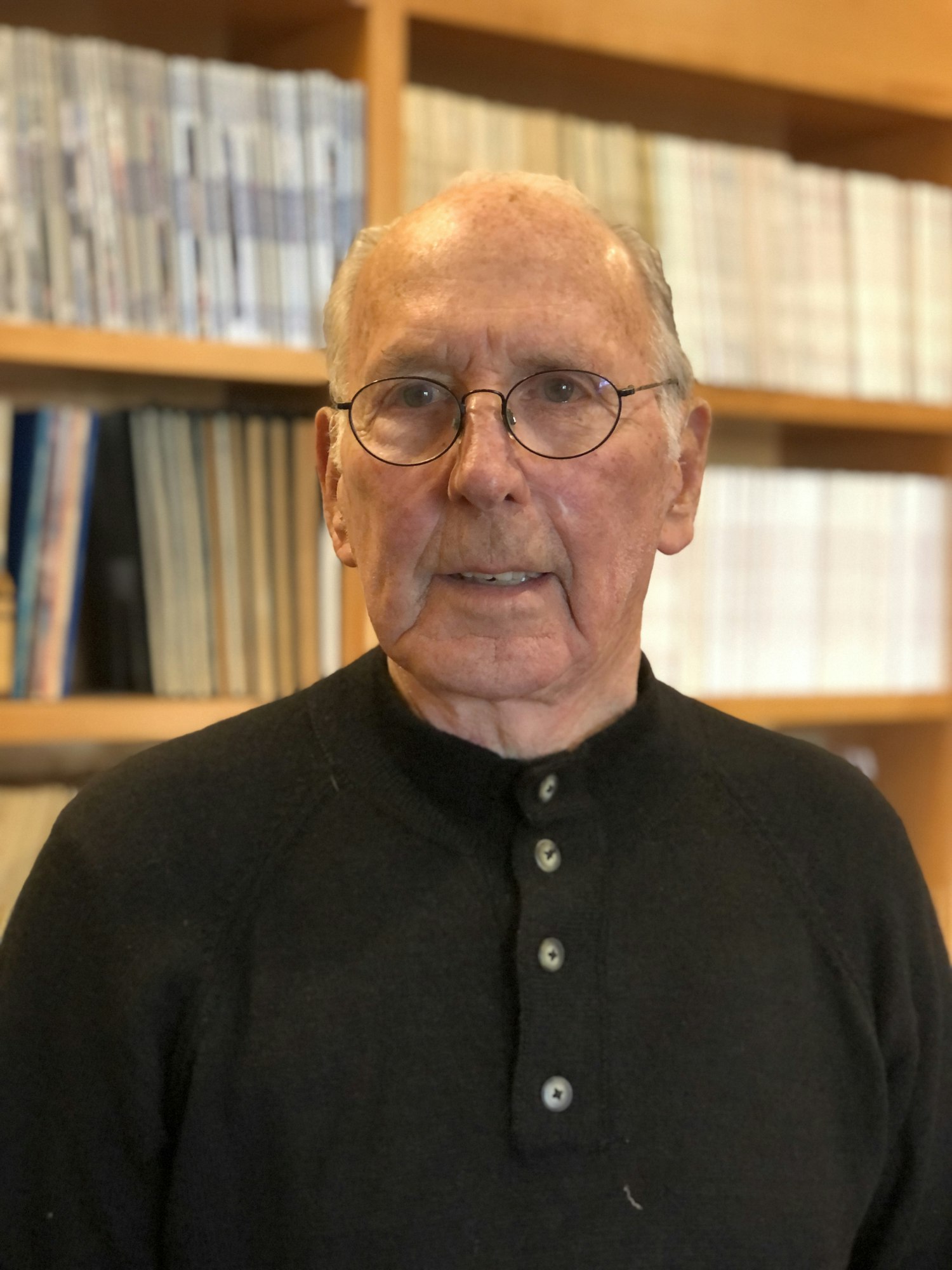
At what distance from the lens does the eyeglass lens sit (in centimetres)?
89

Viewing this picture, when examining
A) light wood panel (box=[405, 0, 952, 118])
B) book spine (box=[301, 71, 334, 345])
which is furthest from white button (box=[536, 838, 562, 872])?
light wood panel (box=[405, 0, 952, 118])

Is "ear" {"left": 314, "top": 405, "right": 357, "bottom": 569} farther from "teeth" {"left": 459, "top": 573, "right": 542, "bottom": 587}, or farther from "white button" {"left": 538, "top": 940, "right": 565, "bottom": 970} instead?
"white button" {"left": 538, "top": 940, "right": 565, "bottom": 970}

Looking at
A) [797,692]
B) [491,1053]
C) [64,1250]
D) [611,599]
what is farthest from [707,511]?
[64,1250]

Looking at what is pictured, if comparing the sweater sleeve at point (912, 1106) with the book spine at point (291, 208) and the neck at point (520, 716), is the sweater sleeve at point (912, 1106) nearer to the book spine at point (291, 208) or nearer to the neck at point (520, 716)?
the neck at point (520, 716)

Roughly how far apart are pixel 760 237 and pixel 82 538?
955 millimetres

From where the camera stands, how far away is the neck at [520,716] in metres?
0.94

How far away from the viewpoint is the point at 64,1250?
85 cm

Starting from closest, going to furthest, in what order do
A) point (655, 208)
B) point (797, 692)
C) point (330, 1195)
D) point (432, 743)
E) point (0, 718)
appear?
point (330, 1195) → point (432, 743) → point (0, 718) → point (655, 208) → point (797, 692)

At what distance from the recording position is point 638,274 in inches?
37.3

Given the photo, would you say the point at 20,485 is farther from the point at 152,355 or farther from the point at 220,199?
the point at 220,199

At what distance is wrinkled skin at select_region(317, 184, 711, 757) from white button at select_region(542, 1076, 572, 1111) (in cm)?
23

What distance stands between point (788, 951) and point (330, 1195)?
358mm

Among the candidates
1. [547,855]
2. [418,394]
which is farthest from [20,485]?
[547,855]

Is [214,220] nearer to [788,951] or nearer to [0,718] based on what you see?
[0,718]
